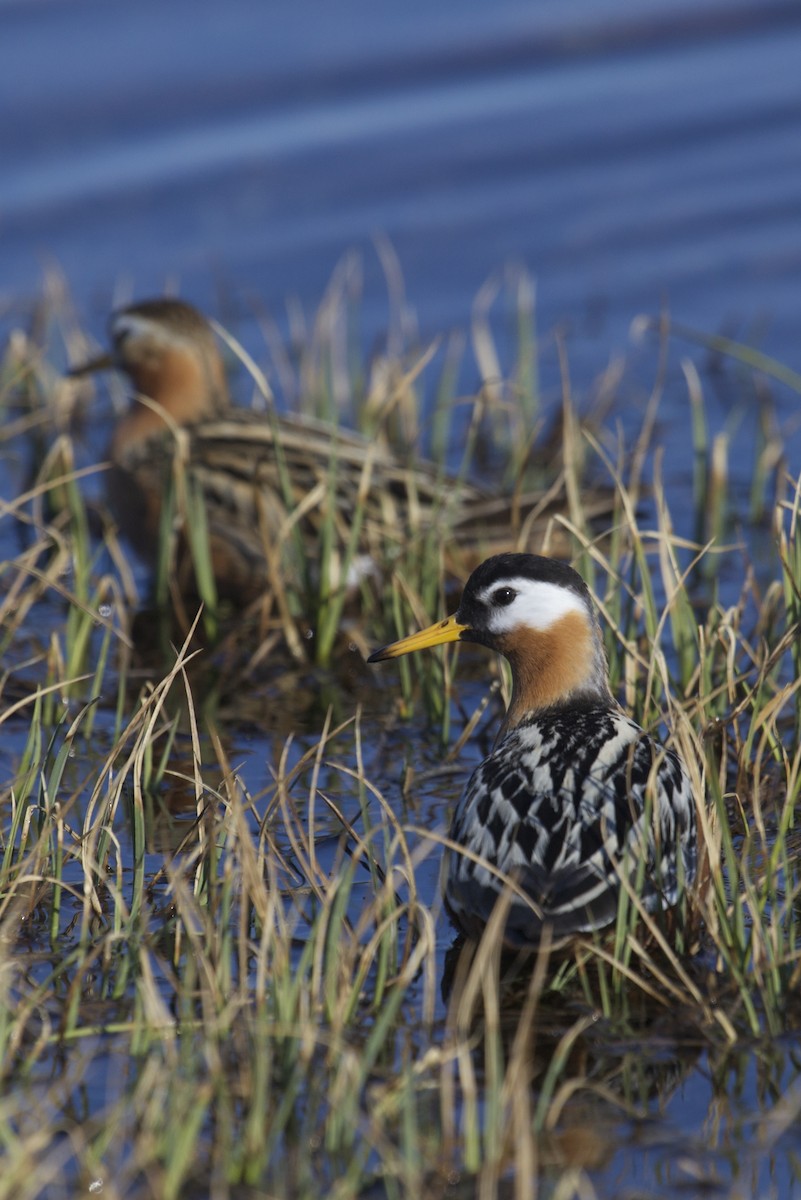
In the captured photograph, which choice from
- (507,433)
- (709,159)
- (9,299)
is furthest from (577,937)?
(709,159)

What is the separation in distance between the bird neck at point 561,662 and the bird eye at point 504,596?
0.11 m

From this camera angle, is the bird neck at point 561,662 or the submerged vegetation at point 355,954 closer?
the submerged vegetation at point 355,954

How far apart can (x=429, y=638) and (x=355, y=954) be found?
1803 mm

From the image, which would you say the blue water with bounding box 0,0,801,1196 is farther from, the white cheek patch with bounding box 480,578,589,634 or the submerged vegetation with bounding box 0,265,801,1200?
the white cheek patch with bounding box 480,578,589,634

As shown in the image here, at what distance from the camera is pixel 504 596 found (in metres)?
5.94

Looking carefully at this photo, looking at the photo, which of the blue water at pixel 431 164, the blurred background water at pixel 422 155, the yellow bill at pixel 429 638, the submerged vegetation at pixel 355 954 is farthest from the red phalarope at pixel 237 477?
the blurred background water at pixel 422 155

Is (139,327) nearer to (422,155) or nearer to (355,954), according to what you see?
(422,155)

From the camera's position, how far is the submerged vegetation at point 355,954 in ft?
13.0

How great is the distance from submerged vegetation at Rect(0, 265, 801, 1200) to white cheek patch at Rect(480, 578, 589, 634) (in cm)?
19

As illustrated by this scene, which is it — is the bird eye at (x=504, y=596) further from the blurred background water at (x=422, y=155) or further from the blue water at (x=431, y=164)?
the blurred background water at (x=422, y=155)

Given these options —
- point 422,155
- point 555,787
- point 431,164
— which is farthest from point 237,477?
point 422,155

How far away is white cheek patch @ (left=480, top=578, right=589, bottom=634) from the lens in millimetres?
5902

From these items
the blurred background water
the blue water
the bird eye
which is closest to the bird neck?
the bird eye

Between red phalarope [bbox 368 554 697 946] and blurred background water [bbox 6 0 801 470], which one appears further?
blurred background water [bbox 6 0 801 470]
